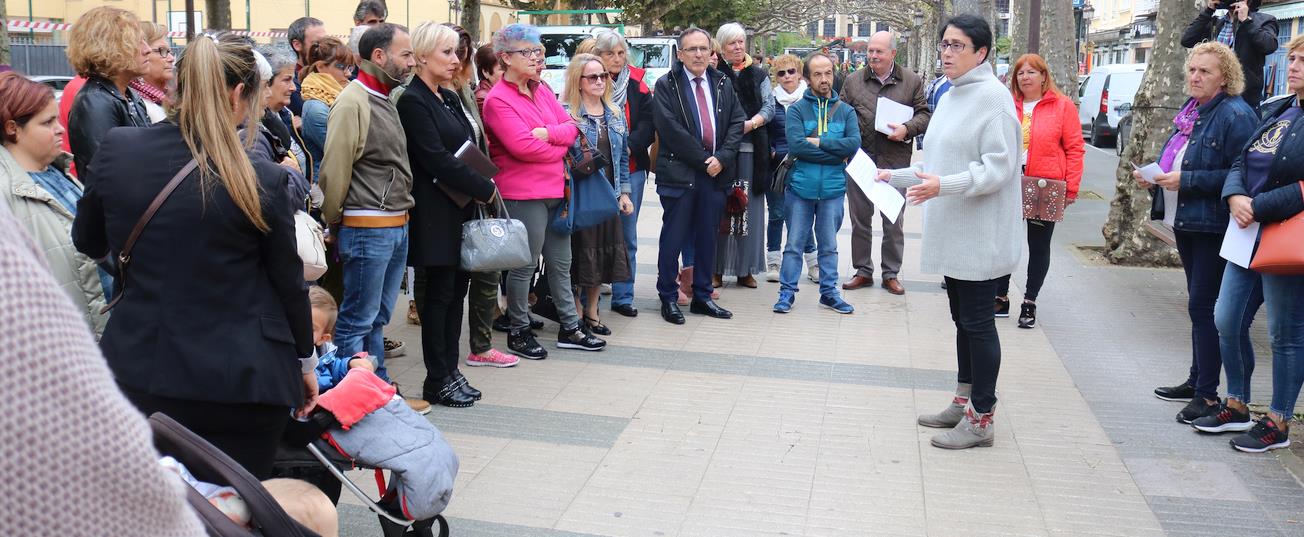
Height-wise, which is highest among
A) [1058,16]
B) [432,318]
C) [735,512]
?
[1058,16]

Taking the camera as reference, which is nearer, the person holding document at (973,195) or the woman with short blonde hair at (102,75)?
the woman with short blonde hair at (102,75)

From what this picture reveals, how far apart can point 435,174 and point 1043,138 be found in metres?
4.15

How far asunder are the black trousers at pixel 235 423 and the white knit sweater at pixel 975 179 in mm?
2961

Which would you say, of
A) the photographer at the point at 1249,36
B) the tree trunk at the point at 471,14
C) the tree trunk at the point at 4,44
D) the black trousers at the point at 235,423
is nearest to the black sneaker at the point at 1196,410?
the photographer at the point at 1249,36

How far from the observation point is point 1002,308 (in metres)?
7.93

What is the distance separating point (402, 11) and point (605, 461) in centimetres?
3633

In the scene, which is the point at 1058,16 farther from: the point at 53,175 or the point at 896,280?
the point at 53,175

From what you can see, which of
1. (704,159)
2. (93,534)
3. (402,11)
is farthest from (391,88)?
(402,11)

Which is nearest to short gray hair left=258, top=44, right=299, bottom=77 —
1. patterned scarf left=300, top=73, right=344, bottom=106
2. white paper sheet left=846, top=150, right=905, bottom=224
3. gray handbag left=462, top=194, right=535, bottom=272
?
patterned scarf left=300, top=73, right=344, bottom=106

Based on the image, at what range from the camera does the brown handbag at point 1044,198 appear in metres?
7.32

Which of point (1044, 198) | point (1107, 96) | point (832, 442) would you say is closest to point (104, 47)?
point (832, 442)

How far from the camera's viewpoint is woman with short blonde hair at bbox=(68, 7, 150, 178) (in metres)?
4.20

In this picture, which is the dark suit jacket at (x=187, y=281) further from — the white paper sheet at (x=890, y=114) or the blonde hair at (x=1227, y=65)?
the white paper sheet at (x=890, y=114)

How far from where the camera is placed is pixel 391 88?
16.8ft
